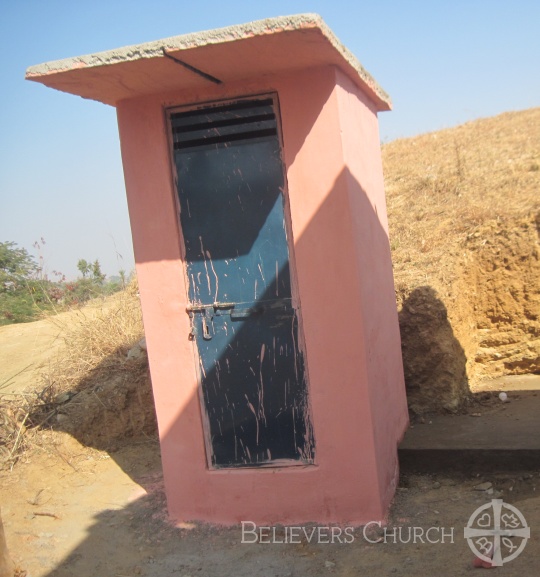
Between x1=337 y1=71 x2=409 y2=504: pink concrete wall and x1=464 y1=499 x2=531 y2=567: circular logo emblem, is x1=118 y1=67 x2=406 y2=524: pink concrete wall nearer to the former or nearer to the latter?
x1=337 y1=71 x2=409 y2=504: pink concrete wall

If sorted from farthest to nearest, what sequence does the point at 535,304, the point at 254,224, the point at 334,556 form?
the point at 535,304 → the point at 254,224 → the point at 334,556

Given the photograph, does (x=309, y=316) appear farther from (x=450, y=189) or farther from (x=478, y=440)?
(x=450, y=189)

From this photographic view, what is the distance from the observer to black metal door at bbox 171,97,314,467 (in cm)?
404

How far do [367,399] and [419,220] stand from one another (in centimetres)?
438

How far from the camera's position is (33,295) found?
1159 centimetres

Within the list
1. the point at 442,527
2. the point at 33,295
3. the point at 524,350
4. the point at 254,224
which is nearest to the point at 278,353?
the point at 254,224

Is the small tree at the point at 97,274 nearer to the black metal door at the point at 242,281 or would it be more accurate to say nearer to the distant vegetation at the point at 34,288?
the distant vegetation at the point at 34,288

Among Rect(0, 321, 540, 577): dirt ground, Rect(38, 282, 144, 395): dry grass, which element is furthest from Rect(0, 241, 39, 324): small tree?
Rect(0, 321, 540, 577): dirt ground

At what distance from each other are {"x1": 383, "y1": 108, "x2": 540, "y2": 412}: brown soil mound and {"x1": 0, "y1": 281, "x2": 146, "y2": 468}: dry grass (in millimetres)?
2839

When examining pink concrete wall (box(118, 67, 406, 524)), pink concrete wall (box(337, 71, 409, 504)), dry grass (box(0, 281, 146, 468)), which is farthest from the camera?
dry grass (box(0, 281, 146, 468))

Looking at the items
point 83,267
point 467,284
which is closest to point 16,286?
point 83,267

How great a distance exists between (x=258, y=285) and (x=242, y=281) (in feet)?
0.36

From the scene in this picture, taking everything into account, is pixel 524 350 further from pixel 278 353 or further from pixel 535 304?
pixel 278 353

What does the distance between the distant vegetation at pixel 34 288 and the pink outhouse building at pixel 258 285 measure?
521 centimetres
